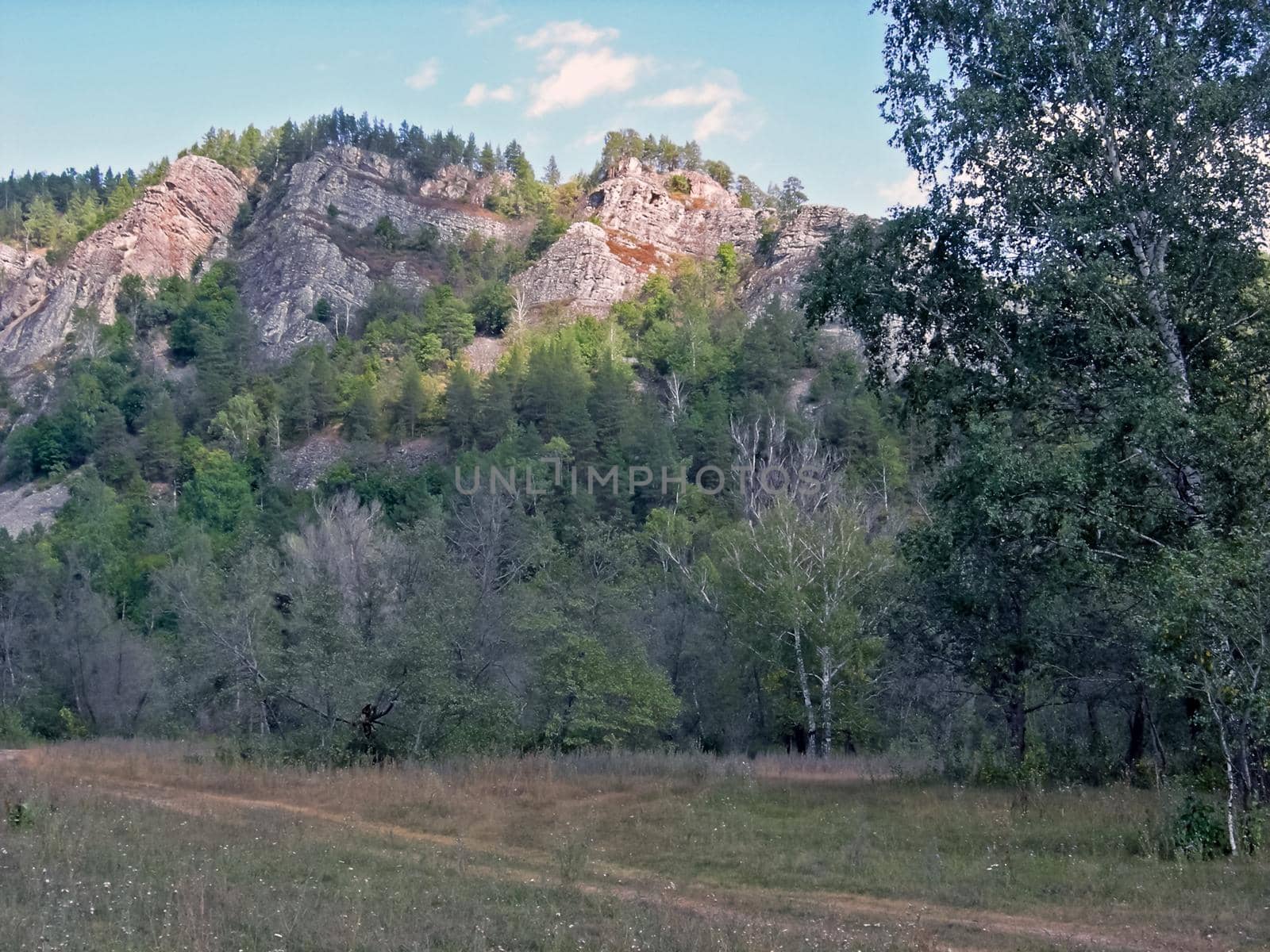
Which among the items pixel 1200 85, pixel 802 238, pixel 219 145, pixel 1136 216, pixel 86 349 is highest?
pixel 219 145

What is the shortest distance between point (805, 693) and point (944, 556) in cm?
1321

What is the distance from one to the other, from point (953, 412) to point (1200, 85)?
5.25 meters

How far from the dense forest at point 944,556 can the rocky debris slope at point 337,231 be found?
175ft

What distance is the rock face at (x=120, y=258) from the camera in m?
111

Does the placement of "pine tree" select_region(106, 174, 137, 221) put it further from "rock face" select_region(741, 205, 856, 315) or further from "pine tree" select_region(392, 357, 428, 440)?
"rock face" select_region(741, 205, 856, 315)

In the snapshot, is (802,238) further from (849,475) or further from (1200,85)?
(1200,85)

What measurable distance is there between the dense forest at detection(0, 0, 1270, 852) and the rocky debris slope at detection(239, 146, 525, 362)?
53.2 metres

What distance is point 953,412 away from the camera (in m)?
15.5

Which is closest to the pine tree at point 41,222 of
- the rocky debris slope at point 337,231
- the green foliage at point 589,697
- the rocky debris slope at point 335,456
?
the rocky debris slope at point 337,231

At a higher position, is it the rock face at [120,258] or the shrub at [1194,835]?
the rock face at [120,258]

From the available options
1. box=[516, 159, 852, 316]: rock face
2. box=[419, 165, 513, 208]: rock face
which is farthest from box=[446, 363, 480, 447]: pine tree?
box=[419, 165, 513, 208]: rock face

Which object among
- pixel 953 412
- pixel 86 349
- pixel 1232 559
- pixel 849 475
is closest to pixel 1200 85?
pixel 953 412

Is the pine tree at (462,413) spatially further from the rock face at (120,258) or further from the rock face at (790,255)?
the rock face at (120,258)

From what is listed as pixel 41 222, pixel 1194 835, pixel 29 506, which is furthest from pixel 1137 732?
pixel 41 222
